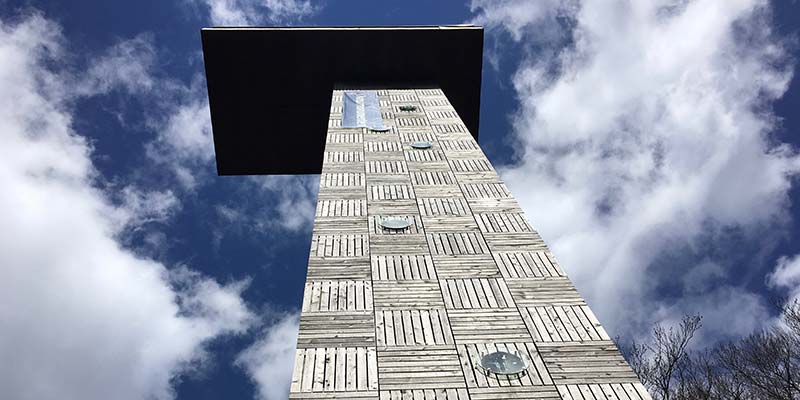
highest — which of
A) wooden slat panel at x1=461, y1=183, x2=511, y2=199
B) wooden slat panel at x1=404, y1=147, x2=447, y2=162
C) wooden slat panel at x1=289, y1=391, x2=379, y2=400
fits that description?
wooden slat panel at x1=404, y1=147, x2=447, y2=162

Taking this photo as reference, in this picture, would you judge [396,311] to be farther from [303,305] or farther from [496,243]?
[496,243]

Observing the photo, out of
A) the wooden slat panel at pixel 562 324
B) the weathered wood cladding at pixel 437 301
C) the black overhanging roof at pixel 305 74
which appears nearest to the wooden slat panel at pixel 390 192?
the weathered wood cladding at pixel 437 301

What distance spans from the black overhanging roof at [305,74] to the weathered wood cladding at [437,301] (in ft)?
28.3

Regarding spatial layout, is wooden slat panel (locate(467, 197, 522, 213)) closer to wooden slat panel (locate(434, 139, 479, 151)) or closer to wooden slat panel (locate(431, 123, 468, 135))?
wooden slat panel (locate(434, 139, 479, 151))

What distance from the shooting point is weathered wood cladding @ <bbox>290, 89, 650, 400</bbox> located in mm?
Result: 6488

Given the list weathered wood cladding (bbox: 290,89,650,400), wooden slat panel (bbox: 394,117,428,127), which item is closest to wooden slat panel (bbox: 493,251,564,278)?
weathered wood cladding (bbox: 290,89,650,400)

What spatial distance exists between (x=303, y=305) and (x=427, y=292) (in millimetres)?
1638

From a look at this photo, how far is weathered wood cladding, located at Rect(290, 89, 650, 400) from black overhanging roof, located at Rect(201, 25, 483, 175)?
28.3 ft

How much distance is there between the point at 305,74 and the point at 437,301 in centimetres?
1449

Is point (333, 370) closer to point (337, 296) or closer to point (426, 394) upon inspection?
point (426, 394)

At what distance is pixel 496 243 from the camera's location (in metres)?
9.73

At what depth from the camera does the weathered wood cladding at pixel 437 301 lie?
6488 mm

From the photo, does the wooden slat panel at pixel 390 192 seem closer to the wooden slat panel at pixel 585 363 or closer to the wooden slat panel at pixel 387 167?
the wooden slat panel at pixel 387 167

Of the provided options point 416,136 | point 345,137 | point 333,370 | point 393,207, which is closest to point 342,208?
point 393,207
